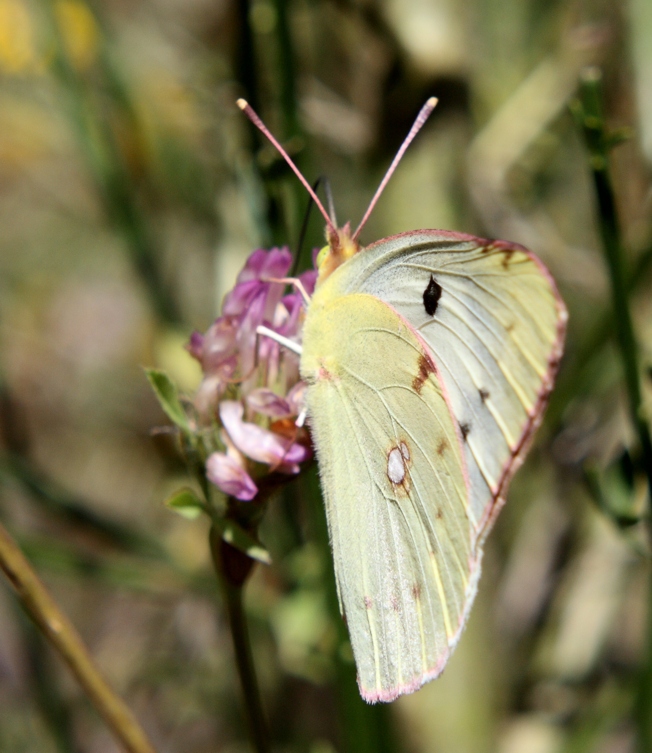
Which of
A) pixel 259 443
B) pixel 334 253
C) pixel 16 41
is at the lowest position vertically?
pixel 259 443

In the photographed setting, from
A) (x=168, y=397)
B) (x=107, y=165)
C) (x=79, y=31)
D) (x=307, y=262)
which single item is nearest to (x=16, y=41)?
(x=79, y=31)

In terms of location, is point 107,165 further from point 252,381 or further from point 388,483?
point 388,483

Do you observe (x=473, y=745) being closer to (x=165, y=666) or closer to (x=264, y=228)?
(x=165, y=666)

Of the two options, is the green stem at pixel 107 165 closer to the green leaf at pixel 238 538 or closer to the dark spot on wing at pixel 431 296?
the dark spot on wing at pixel 431 296

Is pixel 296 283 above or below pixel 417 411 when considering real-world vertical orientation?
above

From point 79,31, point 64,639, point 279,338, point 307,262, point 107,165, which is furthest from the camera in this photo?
point 79,31

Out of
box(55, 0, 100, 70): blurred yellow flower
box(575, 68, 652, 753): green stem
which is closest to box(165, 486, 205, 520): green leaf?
box(575, 68, 652, 753): green stem
